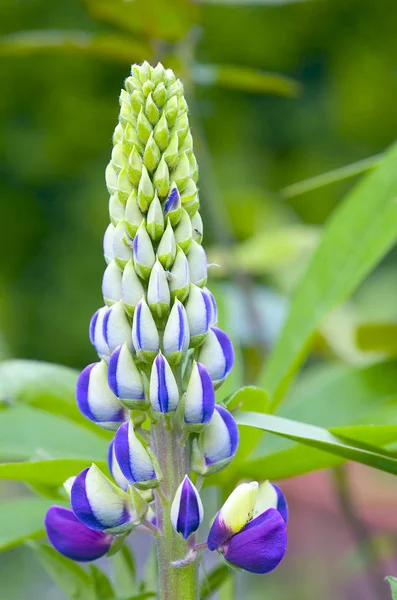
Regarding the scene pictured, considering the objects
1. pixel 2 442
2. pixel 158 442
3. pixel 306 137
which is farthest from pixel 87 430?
pixel 306 137

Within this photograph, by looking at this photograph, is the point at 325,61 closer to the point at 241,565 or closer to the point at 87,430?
the point at 87,430

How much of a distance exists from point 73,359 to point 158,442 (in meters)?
2.81

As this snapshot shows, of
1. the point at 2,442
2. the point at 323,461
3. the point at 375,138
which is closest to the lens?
the point at 323,461

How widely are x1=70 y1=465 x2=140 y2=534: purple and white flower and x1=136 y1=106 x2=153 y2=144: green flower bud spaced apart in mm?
234

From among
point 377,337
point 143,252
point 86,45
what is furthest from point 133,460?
point 86,45

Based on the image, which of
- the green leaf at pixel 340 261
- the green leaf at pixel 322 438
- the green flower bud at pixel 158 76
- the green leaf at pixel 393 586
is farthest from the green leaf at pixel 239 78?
the green leaf at pixel 393 586

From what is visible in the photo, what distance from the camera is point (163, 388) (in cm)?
47

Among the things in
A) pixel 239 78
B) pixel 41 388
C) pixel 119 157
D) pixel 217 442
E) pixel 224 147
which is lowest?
pixel 217 442

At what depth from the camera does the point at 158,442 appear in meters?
0.50

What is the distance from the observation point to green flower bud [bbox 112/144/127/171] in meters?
0.51

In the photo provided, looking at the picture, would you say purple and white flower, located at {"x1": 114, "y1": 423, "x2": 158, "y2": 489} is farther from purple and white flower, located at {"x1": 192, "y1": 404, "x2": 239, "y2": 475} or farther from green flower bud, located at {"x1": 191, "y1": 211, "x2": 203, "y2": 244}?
green flower bud, located at {"x1": 191, "y1": 211, "x2": 203, "y2": 244}

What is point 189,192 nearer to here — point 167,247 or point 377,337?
point 167,247

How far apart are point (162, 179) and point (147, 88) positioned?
7 cm

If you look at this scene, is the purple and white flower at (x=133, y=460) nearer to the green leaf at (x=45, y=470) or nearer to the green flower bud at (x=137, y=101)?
the green leaf at (x=45, y=470)
